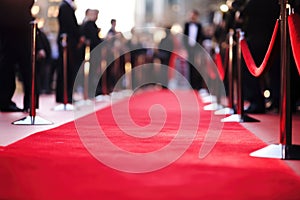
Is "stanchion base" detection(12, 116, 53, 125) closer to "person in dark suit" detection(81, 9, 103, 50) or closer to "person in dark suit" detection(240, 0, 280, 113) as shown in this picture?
"person in dark suit" detection(240, 0, 280, 113)

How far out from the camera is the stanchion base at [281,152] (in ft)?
11.7

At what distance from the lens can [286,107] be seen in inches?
143

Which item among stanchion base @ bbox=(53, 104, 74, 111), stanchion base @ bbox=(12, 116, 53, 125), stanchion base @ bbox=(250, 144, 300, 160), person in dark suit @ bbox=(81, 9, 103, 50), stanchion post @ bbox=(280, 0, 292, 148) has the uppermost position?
person in dark suit @ bbox=(81, 9, 103, 50)

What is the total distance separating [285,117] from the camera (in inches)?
143

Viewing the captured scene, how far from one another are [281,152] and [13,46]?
4.36 metres

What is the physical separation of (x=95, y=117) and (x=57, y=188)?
13.8 ft

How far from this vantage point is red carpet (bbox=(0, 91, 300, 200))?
2.50m

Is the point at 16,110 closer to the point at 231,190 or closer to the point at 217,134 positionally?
the point at 217,134

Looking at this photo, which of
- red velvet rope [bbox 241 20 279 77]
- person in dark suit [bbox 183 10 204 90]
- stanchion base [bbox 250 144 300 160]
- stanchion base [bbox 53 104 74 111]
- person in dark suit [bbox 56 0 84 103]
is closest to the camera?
stanchion base [bbox 250 144 300 160]

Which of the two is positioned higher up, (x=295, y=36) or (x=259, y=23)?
(x=259, y=23)

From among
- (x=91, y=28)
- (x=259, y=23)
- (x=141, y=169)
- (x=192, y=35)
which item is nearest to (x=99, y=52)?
(x=91, y=28)

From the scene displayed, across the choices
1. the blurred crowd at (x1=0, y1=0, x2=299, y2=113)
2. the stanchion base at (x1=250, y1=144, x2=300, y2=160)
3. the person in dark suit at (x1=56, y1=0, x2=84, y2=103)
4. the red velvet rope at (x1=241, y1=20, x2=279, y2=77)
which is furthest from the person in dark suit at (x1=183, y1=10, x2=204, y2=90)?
the stanchion base at (x1=250, y1=144, x2=300, y2=160)

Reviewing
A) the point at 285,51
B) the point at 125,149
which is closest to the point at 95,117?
the point at 125,149

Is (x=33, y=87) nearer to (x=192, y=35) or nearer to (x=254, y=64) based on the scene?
(x=254, y=64)
